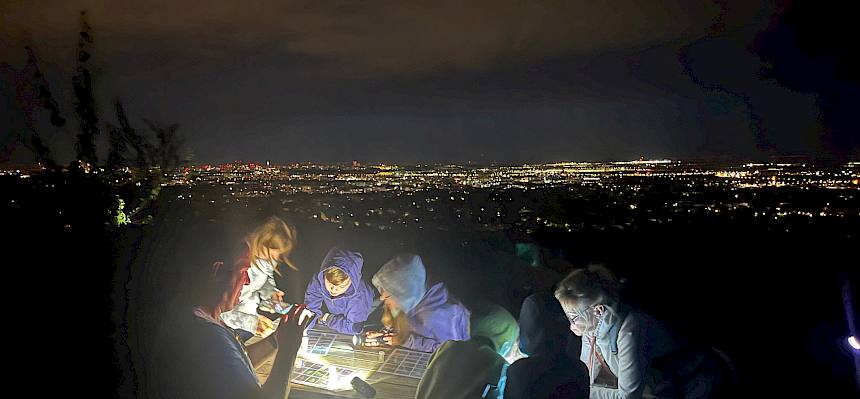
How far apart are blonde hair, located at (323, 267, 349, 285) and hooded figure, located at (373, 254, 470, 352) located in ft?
1.04

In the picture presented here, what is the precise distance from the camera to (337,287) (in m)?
5.26

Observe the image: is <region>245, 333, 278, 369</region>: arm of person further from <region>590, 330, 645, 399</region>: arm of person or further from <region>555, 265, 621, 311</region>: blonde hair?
<region>590, 330, 645, 399</region>: arm of person

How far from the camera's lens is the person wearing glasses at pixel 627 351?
167 inches

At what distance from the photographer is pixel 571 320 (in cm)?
445

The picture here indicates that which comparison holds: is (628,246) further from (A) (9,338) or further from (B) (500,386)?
(A) (9,338)

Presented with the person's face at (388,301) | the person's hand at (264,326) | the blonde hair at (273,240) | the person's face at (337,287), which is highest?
the blonde hair at (273,240)

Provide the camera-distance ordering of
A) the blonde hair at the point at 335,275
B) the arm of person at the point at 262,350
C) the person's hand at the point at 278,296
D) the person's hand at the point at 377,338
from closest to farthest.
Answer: the person's hand at the point at 377,338 < the arm of person at the point at 262,350 < the blonde hair at the point at 335,275 < the person's hand at the point at 278,296

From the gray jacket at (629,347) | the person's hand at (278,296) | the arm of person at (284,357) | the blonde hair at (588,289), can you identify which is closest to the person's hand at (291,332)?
the arm of person at (284,357)

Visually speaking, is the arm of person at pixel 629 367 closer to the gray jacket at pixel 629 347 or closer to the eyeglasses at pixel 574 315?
the gray jacket at pixel 629 347

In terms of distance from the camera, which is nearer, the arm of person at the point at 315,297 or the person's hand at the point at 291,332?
the person's hand at the point at 291,332

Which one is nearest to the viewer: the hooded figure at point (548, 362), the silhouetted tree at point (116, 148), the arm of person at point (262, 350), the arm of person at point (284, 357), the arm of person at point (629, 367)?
the arm of person at point (629, 367)

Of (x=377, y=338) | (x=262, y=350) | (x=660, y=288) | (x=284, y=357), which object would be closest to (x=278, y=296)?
(x=262, y=350)

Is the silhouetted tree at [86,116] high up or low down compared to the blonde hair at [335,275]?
up

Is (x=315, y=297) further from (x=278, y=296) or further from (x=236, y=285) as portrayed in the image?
(x=236, y=285)
